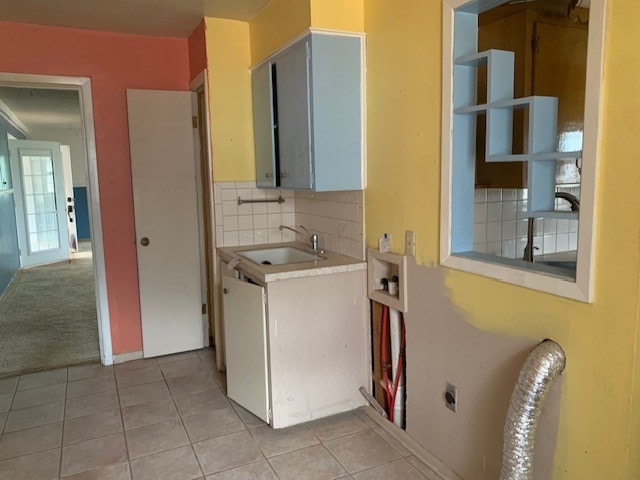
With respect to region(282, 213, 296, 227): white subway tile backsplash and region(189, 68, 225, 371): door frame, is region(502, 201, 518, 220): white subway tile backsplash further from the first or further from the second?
region(189, 68, 225, 371): door frame

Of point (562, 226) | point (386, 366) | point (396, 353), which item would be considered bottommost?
point (386, 366)

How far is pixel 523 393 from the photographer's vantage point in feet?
5.20

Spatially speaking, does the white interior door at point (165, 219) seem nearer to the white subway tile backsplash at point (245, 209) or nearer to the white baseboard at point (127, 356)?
the white baseboard at point (127, 356)

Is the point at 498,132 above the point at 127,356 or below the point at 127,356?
above

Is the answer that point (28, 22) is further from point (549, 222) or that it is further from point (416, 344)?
point (549, 222)

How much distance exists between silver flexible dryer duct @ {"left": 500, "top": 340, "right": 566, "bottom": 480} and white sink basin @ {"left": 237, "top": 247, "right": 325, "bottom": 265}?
180 cm

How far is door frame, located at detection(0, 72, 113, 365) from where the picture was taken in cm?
336

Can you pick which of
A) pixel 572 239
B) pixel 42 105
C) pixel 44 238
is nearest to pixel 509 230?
pixel 572 239

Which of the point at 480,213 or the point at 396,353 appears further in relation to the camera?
the point at 396,353

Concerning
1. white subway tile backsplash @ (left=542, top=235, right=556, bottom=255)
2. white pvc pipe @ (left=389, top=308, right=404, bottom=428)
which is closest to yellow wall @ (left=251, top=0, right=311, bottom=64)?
white pvc pipe @ (left=389, top=308, right=404, bottom=428)

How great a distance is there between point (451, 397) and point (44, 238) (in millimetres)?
7990

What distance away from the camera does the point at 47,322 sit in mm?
4812

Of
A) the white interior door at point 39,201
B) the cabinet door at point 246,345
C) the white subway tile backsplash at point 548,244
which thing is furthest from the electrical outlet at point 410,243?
the white interior door at point 39,201

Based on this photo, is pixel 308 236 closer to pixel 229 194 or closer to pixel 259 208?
pixel 259 208
